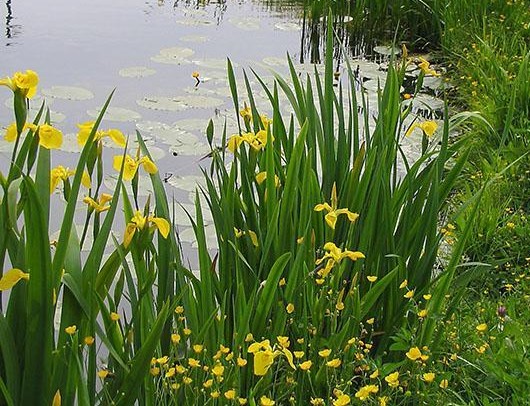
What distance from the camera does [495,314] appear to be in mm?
2371

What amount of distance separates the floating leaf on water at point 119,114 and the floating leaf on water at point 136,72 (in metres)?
0.54

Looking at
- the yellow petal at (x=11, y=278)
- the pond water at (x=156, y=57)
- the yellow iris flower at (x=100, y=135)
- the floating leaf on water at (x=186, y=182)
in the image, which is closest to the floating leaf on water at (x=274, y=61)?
the pond water at (x=156, y=57)

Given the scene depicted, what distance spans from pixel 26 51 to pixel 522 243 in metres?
3.27

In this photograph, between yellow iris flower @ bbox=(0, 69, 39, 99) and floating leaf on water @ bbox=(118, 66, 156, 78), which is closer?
yellow iris flower @ bbox=(0, 69, 39, 99)

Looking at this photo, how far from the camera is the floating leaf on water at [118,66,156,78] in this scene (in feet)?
15.3

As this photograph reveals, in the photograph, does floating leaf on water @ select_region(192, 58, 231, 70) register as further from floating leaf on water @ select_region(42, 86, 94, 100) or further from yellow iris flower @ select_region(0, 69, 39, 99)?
yellow iris flower @ select_region(0, 69, 39, 99)

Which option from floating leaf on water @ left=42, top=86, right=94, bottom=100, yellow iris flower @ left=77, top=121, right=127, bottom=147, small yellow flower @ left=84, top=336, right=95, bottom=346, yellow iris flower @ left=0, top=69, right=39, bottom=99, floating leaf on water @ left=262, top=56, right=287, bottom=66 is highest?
yellow iris flower @ left=0, top=69, right=39, bottom=99

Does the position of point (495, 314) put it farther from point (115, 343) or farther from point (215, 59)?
point (215, 59)

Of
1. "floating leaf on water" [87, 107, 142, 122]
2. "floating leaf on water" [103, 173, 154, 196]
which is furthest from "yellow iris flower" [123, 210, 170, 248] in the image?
"floating leaf on water" [87, 107, 142, 122]

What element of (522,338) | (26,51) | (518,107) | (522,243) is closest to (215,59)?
(26,51)

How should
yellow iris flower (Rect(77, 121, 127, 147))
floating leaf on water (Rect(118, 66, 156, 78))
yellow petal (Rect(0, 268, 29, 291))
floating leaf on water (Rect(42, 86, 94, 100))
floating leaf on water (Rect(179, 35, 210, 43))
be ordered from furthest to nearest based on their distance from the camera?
floating leaf on water (Rect(179, 35, 210, 43)) → floating leaf on water (Rect(118, 66, 156, 78)) → floating leaf on water (Rect(42, 86, 94, 100)) → yellow iris flower (Rect(77, 121, 127, 147)) → yellow petal (Rect(0, 268, 29, 291))

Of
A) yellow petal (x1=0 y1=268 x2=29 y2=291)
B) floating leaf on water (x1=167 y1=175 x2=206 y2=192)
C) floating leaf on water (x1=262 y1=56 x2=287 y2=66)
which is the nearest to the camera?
yellow petal (x1=0 y1=268 x2=29 y2=291)

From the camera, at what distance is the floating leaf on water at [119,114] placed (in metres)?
4.04

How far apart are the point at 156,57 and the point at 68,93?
910 millimetres
